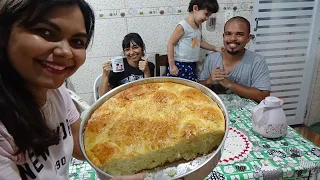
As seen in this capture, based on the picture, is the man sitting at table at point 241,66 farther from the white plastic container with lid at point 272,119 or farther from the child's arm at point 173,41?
the white plastic container with lid at point 272,119

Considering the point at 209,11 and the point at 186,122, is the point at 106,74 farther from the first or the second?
the point at 186,122

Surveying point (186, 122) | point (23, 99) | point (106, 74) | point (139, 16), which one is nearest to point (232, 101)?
point (186, 122)

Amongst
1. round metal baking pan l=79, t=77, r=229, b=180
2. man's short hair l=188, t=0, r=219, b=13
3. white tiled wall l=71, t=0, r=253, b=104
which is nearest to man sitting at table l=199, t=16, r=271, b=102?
man's short hair l=188, t=0, r=219, b=13

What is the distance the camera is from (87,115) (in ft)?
3.20

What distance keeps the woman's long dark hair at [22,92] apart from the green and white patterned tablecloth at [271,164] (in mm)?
521

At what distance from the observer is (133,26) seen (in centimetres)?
249

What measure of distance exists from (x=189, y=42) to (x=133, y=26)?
21.7 inches

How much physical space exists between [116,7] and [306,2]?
1.92m

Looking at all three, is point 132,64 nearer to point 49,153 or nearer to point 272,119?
point 272,119

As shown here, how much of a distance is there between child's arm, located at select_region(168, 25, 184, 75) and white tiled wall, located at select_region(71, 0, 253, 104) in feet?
0.51

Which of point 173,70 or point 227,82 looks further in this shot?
point 173,70

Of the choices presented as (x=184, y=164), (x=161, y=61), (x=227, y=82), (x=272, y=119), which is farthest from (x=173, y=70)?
(x=184, y=164)

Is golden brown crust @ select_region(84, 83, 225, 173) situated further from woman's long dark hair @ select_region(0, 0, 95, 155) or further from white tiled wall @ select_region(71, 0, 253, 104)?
white tiled wall @ select_region(71, 0, 253, 104)

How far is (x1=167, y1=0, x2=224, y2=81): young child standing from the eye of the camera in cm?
235
